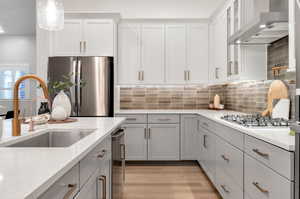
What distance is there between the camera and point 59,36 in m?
4.36

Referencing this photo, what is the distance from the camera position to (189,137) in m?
4.35

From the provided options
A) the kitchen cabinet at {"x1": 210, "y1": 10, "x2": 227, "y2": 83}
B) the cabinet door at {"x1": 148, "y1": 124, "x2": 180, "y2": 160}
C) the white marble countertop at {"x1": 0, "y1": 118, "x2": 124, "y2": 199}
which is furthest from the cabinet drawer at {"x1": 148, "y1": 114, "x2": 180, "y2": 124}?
the white marble countertop at {"x1": 0, "y1": 118, "x2": 124, "y2": 199}

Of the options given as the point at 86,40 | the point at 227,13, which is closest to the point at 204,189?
the point at 227,13

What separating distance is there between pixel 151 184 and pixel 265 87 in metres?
1.85

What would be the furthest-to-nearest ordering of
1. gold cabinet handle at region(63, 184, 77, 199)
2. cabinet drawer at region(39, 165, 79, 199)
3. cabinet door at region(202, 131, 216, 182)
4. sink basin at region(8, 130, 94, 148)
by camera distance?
cabinet door at region(202, 131, 216, 182) → sink basin at region(8, 130, 94, 148) → gold cabinet handle at region(63, 184, 77, 199) → cabinet drawer at region(39, 165, 79, 199)

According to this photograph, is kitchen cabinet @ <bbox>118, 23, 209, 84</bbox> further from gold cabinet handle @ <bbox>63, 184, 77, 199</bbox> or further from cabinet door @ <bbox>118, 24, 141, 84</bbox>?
gold cabinet handle @ <bbox>63, 184, 77, 199</bbox>

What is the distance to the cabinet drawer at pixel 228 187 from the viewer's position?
2.24 meters

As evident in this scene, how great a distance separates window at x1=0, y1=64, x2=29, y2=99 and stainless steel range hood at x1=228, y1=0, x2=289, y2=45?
21.6 feet

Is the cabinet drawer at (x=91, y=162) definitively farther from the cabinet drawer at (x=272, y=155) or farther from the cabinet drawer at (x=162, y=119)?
the cabinet drawer at (x=162, y=119)

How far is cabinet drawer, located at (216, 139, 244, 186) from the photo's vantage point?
220cm

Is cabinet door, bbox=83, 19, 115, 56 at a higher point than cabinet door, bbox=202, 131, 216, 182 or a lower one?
higher

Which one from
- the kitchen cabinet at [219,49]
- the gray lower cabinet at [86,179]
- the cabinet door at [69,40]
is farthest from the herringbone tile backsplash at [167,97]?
the gray lower cabinet at [86,179]

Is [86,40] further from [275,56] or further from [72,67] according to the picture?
[275,56]

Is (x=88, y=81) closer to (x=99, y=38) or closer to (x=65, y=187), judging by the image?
(x=99, y=38)
